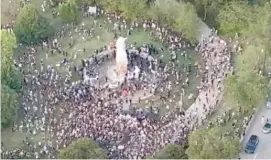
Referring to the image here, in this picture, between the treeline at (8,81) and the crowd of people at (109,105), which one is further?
the treeline at (8,81)

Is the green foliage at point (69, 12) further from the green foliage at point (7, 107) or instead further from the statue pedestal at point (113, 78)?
the green foliage at point (7, 107)

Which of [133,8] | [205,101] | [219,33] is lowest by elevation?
[205,101]

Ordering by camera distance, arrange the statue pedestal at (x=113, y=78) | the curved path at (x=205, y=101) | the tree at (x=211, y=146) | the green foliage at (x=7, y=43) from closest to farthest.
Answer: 1. the tree at (x=211, y=146)
2. the curved path at (x=205, y=101)
3. the green foliage at (x=7, y=43)
4. the statue pedestal at (x=113, y=78)

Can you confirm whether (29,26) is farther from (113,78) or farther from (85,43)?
(113,78)

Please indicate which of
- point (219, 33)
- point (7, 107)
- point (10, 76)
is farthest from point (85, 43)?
point (7, 107)

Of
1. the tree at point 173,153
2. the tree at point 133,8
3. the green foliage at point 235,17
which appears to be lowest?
the tree at point 173,153

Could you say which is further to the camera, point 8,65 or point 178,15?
point 178,15

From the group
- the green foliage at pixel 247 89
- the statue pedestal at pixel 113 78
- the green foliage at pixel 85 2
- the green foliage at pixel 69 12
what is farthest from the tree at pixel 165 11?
the green foliage at pixel 247 89
